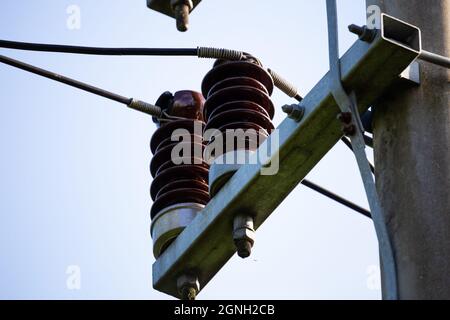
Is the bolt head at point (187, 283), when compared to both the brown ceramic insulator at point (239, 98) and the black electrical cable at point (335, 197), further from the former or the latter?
the black electrical cable at point (335, 197)

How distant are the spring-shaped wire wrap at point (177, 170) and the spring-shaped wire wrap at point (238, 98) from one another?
0.68ft

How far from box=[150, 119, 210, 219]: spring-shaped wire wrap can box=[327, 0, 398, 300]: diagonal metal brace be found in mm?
1181

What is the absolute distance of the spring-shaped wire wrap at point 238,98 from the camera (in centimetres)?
497

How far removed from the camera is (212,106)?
5.11m

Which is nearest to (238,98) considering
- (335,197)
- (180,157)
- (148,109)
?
(180,157)

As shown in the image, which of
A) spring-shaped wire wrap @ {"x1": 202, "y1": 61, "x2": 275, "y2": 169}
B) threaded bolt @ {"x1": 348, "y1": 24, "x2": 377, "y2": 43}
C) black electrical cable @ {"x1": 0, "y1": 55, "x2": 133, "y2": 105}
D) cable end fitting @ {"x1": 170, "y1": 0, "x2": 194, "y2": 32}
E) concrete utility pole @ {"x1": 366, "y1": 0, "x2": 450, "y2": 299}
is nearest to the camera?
concrete utility pole @ {"x1": 366, "y1": 0, "x2": 450, "y2": 299}

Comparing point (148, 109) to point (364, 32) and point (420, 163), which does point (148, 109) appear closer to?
point (364, 32)

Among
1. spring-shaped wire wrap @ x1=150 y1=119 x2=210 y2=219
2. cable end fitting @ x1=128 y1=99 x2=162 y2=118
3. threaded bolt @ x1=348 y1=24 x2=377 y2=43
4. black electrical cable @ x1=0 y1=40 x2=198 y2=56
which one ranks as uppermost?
black electrical cable @ x1=0 y1=40 x2=198 y2=56

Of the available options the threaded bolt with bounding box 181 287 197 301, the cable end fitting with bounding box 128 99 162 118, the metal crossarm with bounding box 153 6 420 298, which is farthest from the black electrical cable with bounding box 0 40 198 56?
the threaded bolt with bounding box 181 287 197 301

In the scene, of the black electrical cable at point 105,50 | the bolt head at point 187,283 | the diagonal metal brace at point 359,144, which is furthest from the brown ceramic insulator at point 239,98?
the diagonal metal brace at point 359,144

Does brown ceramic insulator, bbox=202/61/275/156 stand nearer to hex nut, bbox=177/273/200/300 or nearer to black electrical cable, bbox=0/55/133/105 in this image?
black electrical cable, bbox=0/55/133/105

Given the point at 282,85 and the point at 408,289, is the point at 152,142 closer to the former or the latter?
the point at 282,85

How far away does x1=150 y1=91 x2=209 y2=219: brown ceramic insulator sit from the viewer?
518 centimetres

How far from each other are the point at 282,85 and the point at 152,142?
57 cm
